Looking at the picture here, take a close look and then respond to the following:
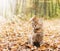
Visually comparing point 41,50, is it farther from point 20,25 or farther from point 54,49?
point 20,25

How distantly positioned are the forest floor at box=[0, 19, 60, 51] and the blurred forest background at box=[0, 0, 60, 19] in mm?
124

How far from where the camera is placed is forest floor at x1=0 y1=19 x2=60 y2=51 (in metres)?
3.26

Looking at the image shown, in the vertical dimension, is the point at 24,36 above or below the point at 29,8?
below

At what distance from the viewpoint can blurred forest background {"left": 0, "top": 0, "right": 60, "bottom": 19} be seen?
138 inches

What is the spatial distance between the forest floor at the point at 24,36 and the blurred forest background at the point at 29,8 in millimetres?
124

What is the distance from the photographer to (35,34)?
325 centimetres

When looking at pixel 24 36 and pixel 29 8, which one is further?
pixel 29 8

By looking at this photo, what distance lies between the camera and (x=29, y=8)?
11.5 feet

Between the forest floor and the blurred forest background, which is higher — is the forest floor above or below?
below

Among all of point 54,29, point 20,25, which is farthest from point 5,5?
point 54,29

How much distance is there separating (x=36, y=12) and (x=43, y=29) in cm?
33

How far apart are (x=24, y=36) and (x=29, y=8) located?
0.45 m

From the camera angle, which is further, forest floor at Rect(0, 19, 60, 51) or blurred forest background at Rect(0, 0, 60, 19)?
blurred forest background at Rect(0, 0, 60, 19)

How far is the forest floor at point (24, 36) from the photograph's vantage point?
3.26m
